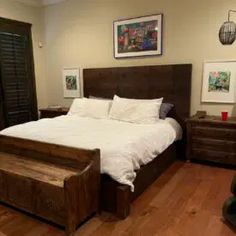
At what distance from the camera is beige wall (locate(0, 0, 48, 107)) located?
14.1 feet

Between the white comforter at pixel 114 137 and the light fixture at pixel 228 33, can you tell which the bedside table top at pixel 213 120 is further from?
the light fixture at pixel 228 33

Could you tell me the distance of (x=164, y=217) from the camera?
7.14 feet

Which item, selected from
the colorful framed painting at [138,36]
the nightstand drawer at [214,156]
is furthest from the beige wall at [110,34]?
the nightstand drawer at [214,156]

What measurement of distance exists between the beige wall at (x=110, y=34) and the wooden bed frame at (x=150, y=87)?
6.1 inches

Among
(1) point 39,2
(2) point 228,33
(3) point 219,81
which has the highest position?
(1) point 39,2

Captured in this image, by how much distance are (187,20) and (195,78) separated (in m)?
0.89

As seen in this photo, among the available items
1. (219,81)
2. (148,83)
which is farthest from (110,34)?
(219,81)

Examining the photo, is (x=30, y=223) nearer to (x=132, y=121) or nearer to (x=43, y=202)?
(x=43, y=202)

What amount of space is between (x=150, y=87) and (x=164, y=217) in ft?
7.31

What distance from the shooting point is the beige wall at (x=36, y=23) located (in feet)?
14.1

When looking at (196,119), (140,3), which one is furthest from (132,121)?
(140,3)

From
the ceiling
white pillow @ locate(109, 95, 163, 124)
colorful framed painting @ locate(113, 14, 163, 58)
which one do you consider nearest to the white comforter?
white pillow @ locate(109, 95, 163, 124)

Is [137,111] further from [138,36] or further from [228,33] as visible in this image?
[228,33]

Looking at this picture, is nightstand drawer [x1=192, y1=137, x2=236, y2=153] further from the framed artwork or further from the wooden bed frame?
the framed artwork
